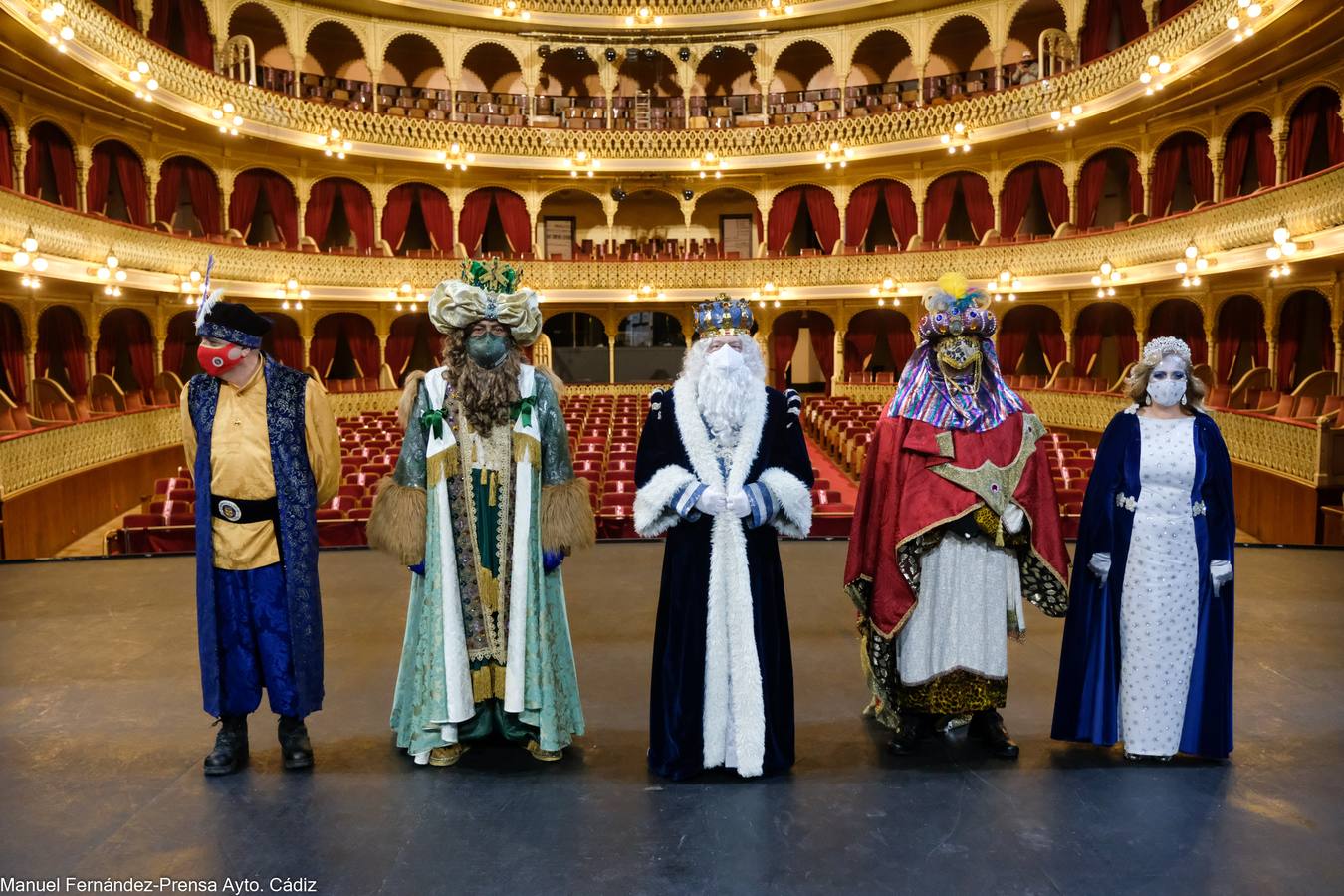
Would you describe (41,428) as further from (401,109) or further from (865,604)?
(401,109)

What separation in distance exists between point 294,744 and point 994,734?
103 inches

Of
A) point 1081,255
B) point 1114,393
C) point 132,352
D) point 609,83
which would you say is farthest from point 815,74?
point 132,352

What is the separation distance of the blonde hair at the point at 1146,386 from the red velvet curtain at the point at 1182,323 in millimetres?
14837

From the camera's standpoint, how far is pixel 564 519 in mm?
3572

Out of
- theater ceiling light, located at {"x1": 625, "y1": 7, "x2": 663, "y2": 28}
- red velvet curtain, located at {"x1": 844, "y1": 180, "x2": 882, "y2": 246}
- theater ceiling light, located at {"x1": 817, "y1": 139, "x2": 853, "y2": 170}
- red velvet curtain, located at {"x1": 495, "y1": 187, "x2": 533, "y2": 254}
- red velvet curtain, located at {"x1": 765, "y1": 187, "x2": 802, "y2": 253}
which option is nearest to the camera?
theater ceiling light, located at {"x1": 817, "y1": 139, "x2": 853, "y2": 170}

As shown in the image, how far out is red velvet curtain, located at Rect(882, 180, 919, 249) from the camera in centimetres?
2150

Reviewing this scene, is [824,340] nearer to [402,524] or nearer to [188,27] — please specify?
[188,27]

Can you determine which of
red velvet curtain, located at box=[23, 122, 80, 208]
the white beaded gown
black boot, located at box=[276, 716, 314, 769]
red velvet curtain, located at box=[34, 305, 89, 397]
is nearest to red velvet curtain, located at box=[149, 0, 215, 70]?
red velvet curtain, located at box=[23, 122, 80, 208]

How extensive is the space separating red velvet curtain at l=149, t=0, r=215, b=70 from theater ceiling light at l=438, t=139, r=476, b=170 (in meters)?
4.62

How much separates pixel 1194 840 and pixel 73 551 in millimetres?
10805

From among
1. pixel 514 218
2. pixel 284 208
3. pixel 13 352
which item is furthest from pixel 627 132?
pixel 13 352

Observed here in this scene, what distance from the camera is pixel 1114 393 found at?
15844 millimetres

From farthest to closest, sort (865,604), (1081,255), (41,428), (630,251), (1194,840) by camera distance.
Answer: (630,251) < (1081,255) < (41,428) < (865,604) < (1194,840)

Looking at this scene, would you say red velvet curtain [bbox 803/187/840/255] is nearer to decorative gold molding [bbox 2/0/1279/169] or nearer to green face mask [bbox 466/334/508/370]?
decorative gold molding [bbox 2/0/1279/169]
